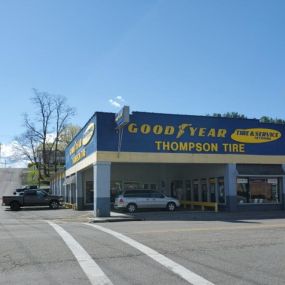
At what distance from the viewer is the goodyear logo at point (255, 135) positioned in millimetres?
29641

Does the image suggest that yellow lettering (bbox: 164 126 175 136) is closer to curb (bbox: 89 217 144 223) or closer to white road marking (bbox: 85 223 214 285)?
curb (bbox: 89 217 144 223)

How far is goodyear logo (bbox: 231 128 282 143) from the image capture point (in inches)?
1167

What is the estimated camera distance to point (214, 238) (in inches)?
547

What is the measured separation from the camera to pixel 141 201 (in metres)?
29.8

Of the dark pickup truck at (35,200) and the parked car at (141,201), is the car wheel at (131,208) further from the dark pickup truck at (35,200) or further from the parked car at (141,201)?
the dark pickup truck at (35,200)

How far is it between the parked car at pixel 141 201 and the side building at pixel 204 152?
2897 mm

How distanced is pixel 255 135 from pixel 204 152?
13.0ft

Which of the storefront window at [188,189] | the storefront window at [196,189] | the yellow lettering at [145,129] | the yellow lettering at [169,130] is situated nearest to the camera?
the yellow lettering at [145,129]

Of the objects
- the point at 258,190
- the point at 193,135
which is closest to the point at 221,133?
the point at 193,135

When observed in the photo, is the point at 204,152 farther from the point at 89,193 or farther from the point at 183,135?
the point at 89,193

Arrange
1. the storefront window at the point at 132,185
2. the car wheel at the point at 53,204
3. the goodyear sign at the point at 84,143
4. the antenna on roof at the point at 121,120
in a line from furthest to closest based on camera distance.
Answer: the car wheel at the point at 53,204, the storefront window at the point at 132,185, the goodyear sign at the point at 84,143, the antenna on roof at the point at 121,120

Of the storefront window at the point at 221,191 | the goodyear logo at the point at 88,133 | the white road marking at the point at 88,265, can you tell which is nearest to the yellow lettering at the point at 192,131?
the storefront window at the point at 221,191

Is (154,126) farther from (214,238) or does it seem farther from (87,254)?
(87,254)

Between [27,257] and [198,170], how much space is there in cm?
2381
